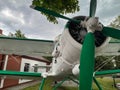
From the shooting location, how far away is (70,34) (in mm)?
4312

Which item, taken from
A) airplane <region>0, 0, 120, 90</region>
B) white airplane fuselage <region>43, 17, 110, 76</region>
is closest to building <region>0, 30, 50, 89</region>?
white airplane fuselage <region>43, 17, 110, 76</region>

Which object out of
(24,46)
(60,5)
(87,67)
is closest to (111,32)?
(87,67)

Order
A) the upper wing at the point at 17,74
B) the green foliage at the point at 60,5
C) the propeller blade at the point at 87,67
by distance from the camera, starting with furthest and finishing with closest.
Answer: the upper wing at the point at 17,74
the green foliage at the point at 60,5
the propeller blade at the point at 87,67

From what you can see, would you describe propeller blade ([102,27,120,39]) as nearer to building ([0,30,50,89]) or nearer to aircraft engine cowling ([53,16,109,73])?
aircraft engine cowling ([53,16,109,73])

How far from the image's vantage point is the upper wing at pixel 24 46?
25.6 feet

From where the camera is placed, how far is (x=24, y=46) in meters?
8.05

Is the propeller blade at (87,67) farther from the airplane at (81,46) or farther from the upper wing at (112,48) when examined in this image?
the upper wing at (112,48)

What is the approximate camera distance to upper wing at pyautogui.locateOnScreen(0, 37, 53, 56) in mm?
7805

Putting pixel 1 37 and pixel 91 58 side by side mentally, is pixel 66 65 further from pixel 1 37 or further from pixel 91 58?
pixel 1 37

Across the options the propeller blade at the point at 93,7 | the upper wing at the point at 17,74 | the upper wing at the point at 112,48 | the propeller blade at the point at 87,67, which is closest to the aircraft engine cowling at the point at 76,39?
the propeller blade at the point at 93,7

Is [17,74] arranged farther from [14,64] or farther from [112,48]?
[14,64]

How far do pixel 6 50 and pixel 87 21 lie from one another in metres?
5.34

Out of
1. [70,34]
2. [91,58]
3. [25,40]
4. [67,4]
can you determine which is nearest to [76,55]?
[70,34]

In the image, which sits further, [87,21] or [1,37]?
[1,37]
